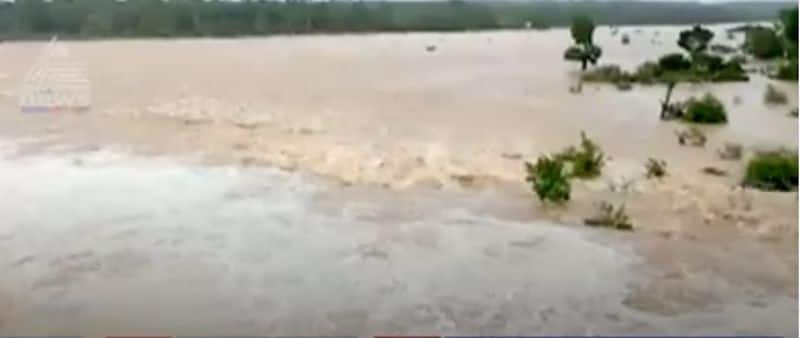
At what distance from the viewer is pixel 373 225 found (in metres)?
8.93

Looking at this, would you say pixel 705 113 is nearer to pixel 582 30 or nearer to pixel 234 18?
pixel 582 30

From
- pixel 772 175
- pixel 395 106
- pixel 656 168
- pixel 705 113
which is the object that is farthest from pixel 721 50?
pixel 772 175

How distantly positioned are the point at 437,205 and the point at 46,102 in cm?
1199

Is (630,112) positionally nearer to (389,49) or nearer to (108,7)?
(389,49)

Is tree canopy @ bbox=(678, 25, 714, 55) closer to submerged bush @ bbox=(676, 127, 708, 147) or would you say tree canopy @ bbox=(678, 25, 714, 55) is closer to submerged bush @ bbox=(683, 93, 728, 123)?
submerged bush @ bbox=(683, 93, 728, 123)

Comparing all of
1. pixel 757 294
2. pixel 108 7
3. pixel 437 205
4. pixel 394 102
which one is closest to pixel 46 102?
pixel 394 102

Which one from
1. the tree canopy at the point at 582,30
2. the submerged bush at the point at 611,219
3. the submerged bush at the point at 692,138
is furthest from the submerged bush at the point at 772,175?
the tree canopy at the point at 582,30

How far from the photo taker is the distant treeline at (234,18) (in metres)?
47.2

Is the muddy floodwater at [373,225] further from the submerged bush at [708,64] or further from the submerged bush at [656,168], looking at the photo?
the submerged bush at [708,64]

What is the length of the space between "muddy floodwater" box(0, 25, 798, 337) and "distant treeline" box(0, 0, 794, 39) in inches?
780

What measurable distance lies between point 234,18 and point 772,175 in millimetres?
45822

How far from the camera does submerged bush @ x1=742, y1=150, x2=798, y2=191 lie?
10852 millimetres

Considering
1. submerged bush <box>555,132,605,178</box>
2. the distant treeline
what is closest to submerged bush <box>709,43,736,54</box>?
the distant treeline

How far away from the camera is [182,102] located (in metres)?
19.6
